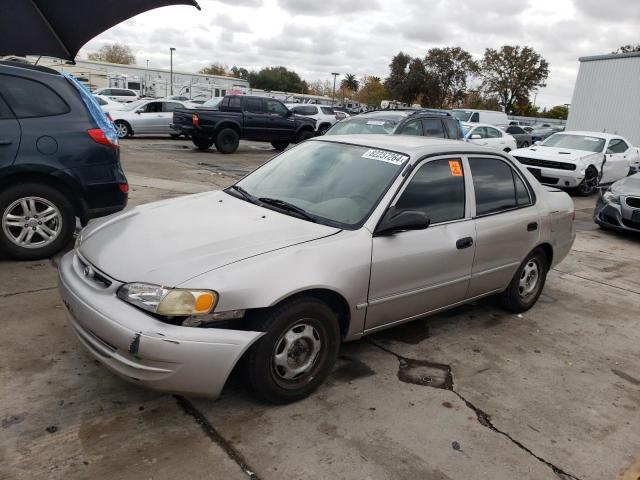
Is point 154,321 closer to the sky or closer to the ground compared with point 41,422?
closer to the sky

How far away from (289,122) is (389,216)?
598 inches

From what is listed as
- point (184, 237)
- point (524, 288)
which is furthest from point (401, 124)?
point (184, 237)

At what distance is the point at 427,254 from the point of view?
11.7 ft

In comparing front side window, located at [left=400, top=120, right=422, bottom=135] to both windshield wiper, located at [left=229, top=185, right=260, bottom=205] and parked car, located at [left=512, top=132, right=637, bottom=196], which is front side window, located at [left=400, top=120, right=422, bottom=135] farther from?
windshield wiper, located at [left=229, top=185, right=260, bottom=205]

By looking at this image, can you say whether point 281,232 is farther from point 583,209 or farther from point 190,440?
point 583,209

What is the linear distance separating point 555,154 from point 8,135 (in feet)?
38.8

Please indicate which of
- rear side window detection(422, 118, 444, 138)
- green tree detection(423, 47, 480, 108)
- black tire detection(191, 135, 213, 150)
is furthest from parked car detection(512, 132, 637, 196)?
green tree detection(423, 47, 480, 108)

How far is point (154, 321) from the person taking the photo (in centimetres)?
260

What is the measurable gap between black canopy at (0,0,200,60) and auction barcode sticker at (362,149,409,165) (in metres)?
2.58

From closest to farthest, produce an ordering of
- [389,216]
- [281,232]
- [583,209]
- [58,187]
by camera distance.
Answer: [281,232], [389,216], [58,187], [583,209]

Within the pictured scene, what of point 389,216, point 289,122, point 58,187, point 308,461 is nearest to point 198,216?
point 389,216

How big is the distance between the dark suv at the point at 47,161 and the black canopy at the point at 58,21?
94 cm

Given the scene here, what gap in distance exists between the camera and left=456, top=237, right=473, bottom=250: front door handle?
3.77m

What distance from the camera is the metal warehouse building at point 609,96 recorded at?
68.0 feet
